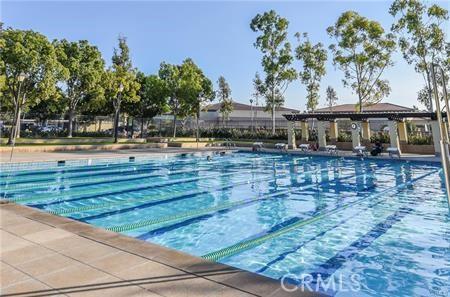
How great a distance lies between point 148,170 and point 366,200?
32.7 ft

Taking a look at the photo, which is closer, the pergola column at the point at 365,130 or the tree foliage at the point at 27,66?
A: the tree foliage at the point at 27,66

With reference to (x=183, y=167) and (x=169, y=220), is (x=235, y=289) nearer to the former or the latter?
(x=169, y=220)

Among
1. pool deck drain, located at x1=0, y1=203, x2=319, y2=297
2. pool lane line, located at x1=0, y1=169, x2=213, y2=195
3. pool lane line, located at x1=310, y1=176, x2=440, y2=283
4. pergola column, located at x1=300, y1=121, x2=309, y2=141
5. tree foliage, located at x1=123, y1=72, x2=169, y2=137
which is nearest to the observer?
pool deck drain, located at x1=0, y1=203, x2=319, y2=297

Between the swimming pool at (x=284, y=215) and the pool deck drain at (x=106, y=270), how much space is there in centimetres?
151

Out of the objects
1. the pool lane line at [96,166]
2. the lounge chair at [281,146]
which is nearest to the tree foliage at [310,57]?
the lounge chair at [281,146]

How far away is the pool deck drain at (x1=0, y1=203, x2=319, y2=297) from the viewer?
3102 mm

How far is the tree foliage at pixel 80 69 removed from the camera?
2494 cm

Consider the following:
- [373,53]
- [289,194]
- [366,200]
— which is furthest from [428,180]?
[373,53]

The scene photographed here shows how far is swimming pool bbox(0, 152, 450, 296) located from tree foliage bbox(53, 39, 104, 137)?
13.0 metres

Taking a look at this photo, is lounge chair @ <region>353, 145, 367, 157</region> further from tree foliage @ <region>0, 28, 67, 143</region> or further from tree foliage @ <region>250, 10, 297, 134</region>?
tree foliage @ <region>0, 28, 67, 143</region>

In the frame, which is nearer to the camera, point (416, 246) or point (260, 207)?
point (416, 246)

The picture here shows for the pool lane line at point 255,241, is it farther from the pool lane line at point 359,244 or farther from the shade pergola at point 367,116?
the shade pergola at point 367,116

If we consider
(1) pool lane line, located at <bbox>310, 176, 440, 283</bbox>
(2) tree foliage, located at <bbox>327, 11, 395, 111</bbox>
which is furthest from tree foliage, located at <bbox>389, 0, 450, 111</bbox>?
(1) pool lane line, located at <bbox>310, 176, 440, 283</bbox>

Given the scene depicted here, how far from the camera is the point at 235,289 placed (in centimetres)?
309
